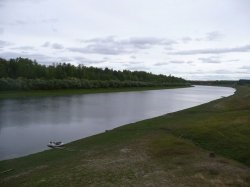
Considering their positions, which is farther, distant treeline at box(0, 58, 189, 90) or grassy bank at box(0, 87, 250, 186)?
distant treeline at box(0, 58, 189, 90)

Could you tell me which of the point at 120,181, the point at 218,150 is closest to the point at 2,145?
the point at 120,181

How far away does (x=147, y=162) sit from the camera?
16.7 metres

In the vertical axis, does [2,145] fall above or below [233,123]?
below

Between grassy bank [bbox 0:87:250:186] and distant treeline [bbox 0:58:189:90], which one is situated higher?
distant treeline [bbox 0:58:189:90]

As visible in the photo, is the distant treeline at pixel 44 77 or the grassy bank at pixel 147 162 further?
the distant treeline at pixel 44 77

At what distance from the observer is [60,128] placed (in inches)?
1282

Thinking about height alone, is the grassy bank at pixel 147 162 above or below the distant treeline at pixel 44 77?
below

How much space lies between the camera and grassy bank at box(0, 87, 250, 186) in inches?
553

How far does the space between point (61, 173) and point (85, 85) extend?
8739 cm

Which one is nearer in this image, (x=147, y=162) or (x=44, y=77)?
(x=147, y=162)

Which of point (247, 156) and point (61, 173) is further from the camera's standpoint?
point (247, 156)

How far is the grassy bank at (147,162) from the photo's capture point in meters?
14.0

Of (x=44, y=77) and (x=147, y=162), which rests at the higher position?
(x=44, y=77)

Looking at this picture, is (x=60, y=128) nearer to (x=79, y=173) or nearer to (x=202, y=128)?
(x=202, y=128)
